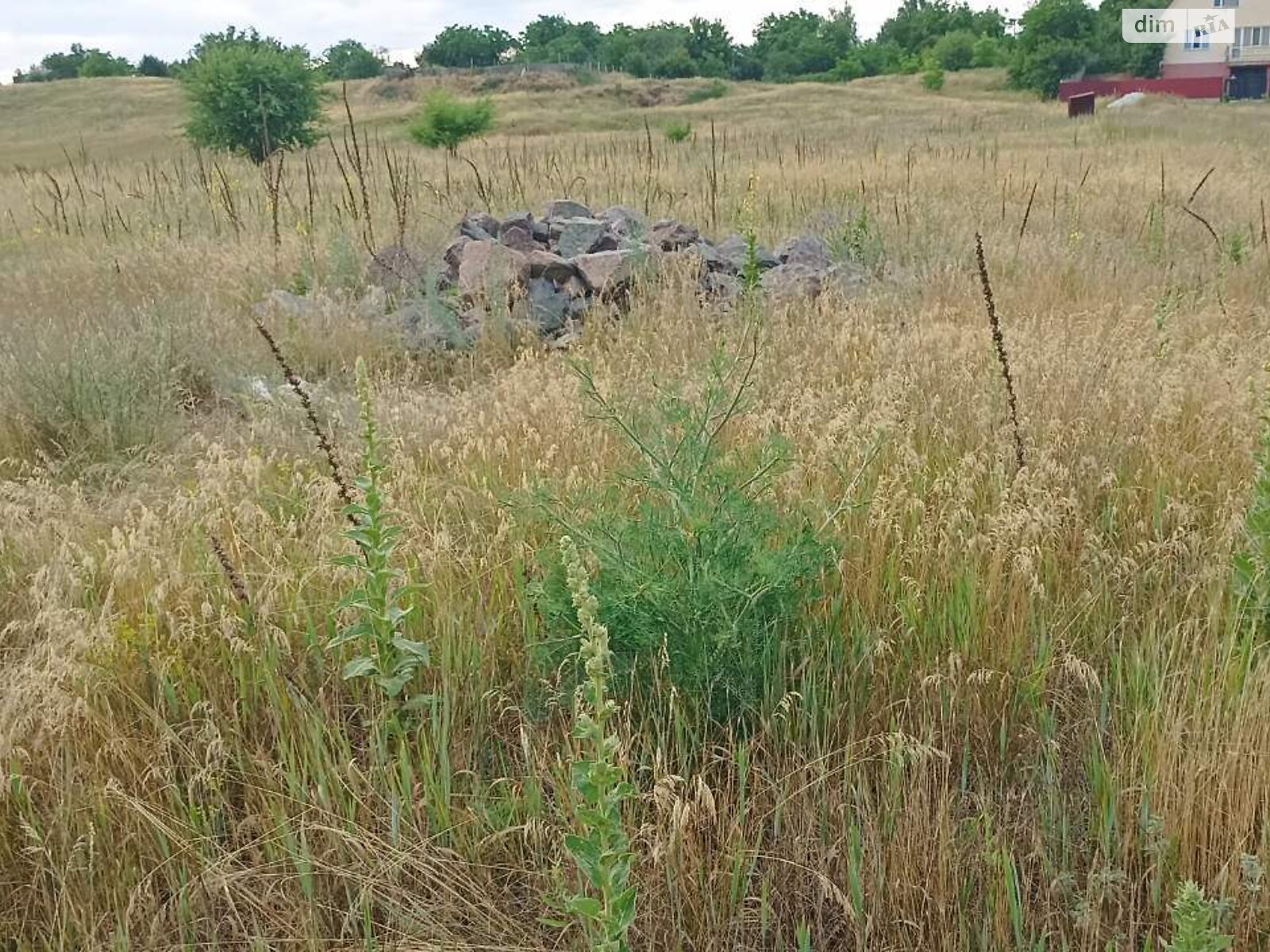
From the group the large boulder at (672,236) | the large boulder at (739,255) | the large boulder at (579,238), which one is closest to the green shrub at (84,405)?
the large boulder at (579,238)

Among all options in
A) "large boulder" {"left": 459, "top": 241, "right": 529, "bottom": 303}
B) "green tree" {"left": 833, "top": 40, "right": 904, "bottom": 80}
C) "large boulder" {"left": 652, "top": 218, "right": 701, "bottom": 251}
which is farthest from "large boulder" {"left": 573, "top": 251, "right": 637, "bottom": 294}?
"green tree" {"left": 833, "top": 40, "right": 904, "bottom": 80}

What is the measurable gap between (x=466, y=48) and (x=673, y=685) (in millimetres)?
85694

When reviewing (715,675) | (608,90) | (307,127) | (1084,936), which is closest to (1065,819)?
(1084,936)

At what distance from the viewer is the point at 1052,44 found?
50750 mm

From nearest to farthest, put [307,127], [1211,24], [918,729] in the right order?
[918,729]
[307,127]
[1211,24]

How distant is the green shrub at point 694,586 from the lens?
2.17 m

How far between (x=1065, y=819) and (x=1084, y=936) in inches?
9.5

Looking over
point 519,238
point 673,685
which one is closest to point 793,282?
point 519,238

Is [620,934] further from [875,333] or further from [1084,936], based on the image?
[875,333]

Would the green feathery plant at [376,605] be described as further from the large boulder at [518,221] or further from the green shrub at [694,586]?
the large boulder at [518,221]

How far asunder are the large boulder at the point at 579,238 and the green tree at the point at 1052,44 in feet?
169

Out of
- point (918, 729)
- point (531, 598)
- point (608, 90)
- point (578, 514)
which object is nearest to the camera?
point (918, 729)

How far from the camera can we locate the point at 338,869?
1.81 m

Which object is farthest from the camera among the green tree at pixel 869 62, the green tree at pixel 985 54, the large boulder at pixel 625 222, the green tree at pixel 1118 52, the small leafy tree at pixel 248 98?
the green tree at pixel 869 62
